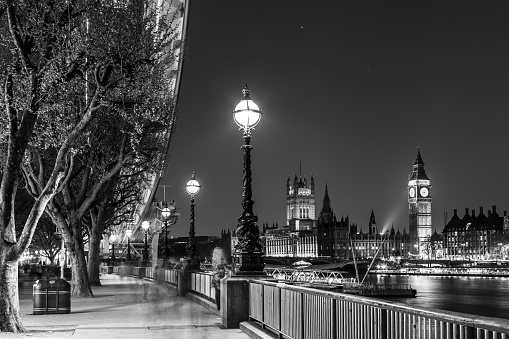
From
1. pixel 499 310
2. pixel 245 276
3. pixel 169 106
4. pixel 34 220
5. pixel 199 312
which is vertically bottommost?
pixel 499 310

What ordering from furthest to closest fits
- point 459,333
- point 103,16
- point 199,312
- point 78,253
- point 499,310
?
point 499,310 < point 78,253 < point 199,312 < point 103,16 < point 459,333

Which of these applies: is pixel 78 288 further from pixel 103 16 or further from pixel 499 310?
pixel 499 310

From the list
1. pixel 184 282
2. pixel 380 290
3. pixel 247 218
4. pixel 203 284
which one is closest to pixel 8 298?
pixel 247 218

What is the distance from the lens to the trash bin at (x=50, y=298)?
22.7 metres

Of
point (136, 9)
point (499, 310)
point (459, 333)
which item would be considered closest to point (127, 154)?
point (136, 9)

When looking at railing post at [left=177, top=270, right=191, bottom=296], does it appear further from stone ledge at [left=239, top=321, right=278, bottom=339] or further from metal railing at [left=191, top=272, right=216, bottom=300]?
stone ledge at [left=239, top=321, right=278, bottom=339]

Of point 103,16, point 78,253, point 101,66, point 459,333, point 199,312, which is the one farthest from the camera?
point 78,253

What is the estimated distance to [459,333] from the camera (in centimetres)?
672

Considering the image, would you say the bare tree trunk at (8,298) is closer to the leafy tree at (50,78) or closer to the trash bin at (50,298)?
the leafy tree at (50,78)

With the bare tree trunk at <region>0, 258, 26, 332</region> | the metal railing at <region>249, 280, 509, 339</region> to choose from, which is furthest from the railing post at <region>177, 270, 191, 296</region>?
the metal railing at <region>249, 280, 509, 339</region>

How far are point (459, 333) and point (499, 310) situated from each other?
196 feet

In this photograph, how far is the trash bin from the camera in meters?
22.7

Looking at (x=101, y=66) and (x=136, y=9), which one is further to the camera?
(x=136, y=9)

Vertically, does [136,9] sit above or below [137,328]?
above
